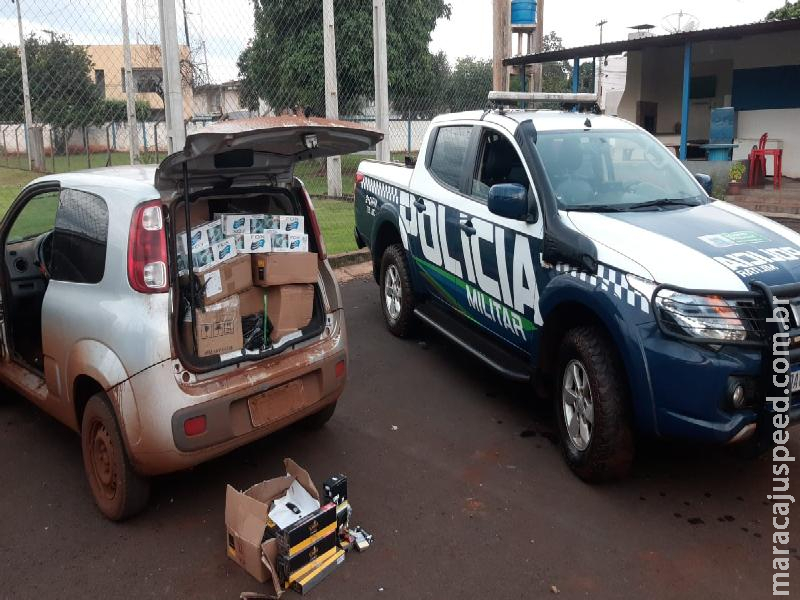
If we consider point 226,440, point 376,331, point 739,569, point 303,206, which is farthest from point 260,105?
point 739,569

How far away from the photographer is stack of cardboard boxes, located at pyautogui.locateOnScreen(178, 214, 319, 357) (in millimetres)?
3408

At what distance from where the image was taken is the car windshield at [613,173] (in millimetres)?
4235

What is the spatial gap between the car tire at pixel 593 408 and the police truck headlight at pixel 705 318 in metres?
0.46

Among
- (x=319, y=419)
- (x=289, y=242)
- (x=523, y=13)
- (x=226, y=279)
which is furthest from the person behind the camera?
(x=523, y=13)

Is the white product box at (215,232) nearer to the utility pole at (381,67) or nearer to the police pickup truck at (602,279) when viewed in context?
the police pickup truck at (602,279)

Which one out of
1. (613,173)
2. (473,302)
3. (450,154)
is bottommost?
(473,302)

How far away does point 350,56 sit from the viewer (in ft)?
56.0

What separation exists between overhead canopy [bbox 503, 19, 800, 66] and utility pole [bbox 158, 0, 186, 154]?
665 centimetres

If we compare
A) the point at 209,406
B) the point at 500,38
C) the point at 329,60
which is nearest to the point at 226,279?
the point at 209,406

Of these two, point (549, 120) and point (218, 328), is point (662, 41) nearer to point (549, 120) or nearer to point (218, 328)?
point (549, 120)

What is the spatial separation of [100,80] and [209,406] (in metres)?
8.25

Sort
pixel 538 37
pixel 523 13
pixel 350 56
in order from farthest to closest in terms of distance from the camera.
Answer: pixel 350 56 → pixel 538 37 → pixel 523 13

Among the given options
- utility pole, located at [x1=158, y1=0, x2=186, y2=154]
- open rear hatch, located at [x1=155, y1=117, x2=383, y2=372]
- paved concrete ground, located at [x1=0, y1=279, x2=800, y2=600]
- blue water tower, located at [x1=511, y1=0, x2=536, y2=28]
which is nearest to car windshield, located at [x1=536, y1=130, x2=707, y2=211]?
open rear hatch, located at [x1=155, y1=117, x2=383, y2=372]

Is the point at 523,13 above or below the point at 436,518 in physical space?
above
